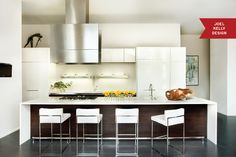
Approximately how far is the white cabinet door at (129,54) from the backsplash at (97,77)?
0.51 meters

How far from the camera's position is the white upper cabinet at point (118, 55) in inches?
242

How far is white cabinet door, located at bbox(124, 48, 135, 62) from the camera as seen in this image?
20.2 ft

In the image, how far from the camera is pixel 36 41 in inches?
263

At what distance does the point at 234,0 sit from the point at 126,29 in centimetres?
299

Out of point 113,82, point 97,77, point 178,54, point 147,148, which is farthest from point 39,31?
point 147,148

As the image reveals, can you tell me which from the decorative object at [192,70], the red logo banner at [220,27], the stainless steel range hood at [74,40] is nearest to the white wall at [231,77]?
the red logo banner at [220,27]

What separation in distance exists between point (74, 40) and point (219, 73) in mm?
4627

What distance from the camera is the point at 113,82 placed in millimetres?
6691

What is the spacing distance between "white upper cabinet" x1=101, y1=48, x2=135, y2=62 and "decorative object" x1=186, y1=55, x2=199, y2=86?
2419 mm

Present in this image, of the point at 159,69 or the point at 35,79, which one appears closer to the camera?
the point at 159,69

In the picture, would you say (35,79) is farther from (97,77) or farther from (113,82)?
(113,82)

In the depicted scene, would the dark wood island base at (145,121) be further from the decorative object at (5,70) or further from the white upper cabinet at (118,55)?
the white upper cabinet at (118,55)

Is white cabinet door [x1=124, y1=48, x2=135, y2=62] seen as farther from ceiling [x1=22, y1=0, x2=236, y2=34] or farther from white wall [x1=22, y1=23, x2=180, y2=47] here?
ceiling [x1=22, y1=0, x2=236, y2=34]

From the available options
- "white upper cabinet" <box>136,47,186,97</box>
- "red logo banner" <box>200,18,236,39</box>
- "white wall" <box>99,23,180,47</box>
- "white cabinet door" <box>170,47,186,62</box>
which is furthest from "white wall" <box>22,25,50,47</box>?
"red logo banner" <box>200,18,236,39</box>
